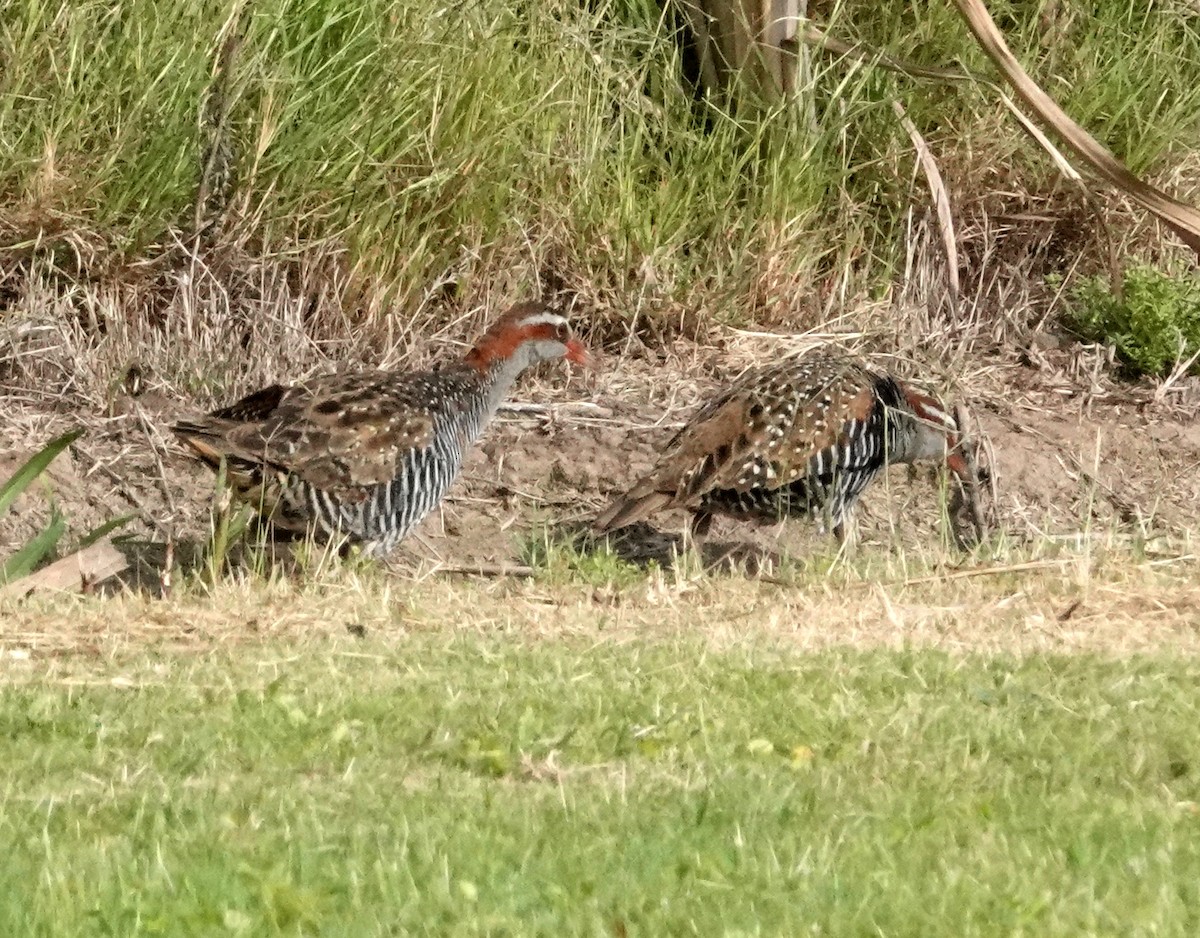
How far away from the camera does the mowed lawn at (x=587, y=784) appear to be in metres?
3.73

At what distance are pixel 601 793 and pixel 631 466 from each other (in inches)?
226

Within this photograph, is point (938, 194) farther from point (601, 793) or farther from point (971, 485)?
point (601, 793)

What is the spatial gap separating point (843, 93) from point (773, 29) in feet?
1.86

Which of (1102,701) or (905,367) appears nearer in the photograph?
(1102,701)

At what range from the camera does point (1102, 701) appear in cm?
546

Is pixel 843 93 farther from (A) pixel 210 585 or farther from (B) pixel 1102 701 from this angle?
(B) pixel 1102 701

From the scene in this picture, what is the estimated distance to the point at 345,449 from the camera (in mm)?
8445

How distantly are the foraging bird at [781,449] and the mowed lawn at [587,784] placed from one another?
2.34m

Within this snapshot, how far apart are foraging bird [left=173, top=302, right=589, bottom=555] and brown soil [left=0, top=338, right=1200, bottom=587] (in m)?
0.67

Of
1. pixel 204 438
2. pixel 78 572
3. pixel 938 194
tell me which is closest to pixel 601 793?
pixel 78 572

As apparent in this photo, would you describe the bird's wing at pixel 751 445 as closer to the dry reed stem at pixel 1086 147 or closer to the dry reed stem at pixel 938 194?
the dry reed stem at pixel 1086 147

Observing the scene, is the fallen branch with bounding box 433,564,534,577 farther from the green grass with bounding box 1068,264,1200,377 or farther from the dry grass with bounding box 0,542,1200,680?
the green grass with bounding box 1068,264,1200,377

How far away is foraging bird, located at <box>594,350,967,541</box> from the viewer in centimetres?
894

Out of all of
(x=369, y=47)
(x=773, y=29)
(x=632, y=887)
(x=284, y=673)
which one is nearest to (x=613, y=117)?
(x=773, y=29)
